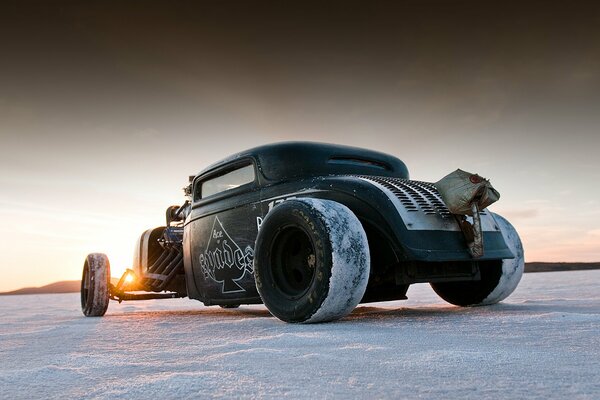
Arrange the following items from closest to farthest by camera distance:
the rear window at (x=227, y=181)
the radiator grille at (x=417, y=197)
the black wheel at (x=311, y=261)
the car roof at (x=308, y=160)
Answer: the black wheel at (x=311, y=261) < the radiator grille at (x=417, y=197) < the car roof at (x=308, y=160) < the rear window at (x=227, y=181)

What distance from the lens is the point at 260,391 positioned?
1.54m

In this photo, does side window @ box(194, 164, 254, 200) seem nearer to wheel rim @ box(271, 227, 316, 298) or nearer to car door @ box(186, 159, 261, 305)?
car door @ box(186, 159, 261, 305)

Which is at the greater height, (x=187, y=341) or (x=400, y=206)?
(x=400, y=206)

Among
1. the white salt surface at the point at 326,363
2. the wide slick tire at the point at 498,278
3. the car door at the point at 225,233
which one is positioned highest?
the car door at the point at 225,233

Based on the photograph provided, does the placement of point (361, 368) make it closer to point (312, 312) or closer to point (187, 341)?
point (187, 341)

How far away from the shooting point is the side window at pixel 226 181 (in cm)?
476

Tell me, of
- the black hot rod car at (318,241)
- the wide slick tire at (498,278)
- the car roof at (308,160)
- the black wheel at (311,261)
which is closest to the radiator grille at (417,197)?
the black hot rod car at (318,241)

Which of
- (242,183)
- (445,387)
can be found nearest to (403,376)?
(445,387)

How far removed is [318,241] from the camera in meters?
3.36

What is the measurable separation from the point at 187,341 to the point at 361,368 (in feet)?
4.11

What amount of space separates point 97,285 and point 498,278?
3.90m

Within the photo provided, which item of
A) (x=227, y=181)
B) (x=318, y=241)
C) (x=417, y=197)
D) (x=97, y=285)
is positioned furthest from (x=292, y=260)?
(x=97, y=285)

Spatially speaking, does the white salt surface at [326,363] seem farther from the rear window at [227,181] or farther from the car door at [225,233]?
the rear window at [227,181]

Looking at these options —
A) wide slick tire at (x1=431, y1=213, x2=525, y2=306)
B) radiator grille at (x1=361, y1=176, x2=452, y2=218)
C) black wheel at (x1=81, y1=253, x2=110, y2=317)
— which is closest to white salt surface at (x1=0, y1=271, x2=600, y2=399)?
radiator grille at (x1=361, y1=176, x2=452, y2=218)
